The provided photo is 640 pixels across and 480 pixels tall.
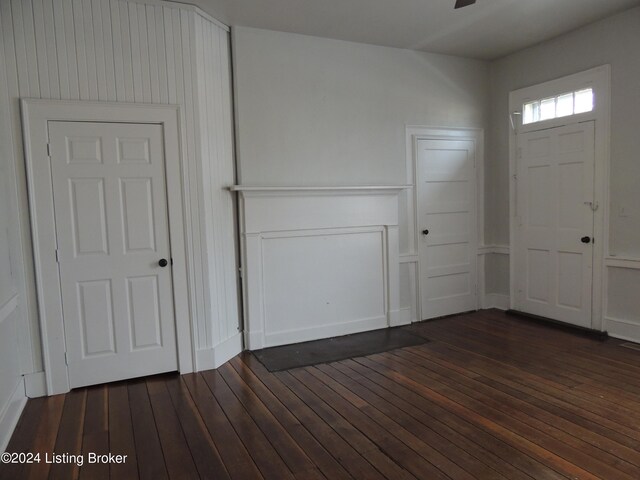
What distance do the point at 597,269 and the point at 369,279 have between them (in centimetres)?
221

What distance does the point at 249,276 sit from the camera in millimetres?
4109

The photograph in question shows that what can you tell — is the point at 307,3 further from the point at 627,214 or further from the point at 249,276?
the point at 627,214

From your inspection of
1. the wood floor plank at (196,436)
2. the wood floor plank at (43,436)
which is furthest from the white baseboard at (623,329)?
the wood floor plank at (43,436)

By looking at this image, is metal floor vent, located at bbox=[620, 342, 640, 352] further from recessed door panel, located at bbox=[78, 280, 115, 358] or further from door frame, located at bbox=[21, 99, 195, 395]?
recessed door panel, located at bbox=[78, 280, 115, 358]

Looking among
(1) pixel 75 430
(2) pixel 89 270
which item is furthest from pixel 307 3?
(1) pixel 75 430

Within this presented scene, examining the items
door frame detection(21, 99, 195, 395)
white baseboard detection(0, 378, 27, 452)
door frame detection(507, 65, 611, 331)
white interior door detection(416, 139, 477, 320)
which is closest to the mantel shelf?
white interior door detection(416, 139, 477, 320)

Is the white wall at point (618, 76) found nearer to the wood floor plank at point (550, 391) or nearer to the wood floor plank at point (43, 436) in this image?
the wood floor plank at point (550, 391)

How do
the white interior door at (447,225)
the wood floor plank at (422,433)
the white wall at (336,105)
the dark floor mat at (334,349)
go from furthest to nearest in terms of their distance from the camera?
the white interior door at (447,225), the white wall at (336,105), the dark floor mat at (334,349), the wood floor plank at (422,433)

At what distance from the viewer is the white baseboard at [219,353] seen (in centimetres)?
370

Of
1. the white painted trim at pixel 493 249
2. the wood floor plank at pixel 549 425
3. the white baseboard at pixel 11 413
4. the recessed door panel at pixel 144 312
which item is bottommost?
the wood floor plank at pixel 549 425

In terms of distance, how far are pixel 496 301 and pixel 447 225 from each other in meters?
1.19

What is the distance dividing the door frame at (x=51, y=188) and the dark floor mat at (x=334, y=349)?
1.10m

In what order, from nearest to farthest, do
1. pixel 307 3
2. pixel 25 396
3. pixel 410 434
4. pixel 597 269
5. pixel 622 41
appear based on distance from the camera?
pixel 410 434, pixel 25 396, pixel 307 3, pixel 622 41, pixel 597 269

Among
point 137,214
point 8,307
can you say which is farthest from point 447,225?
point 8,307
